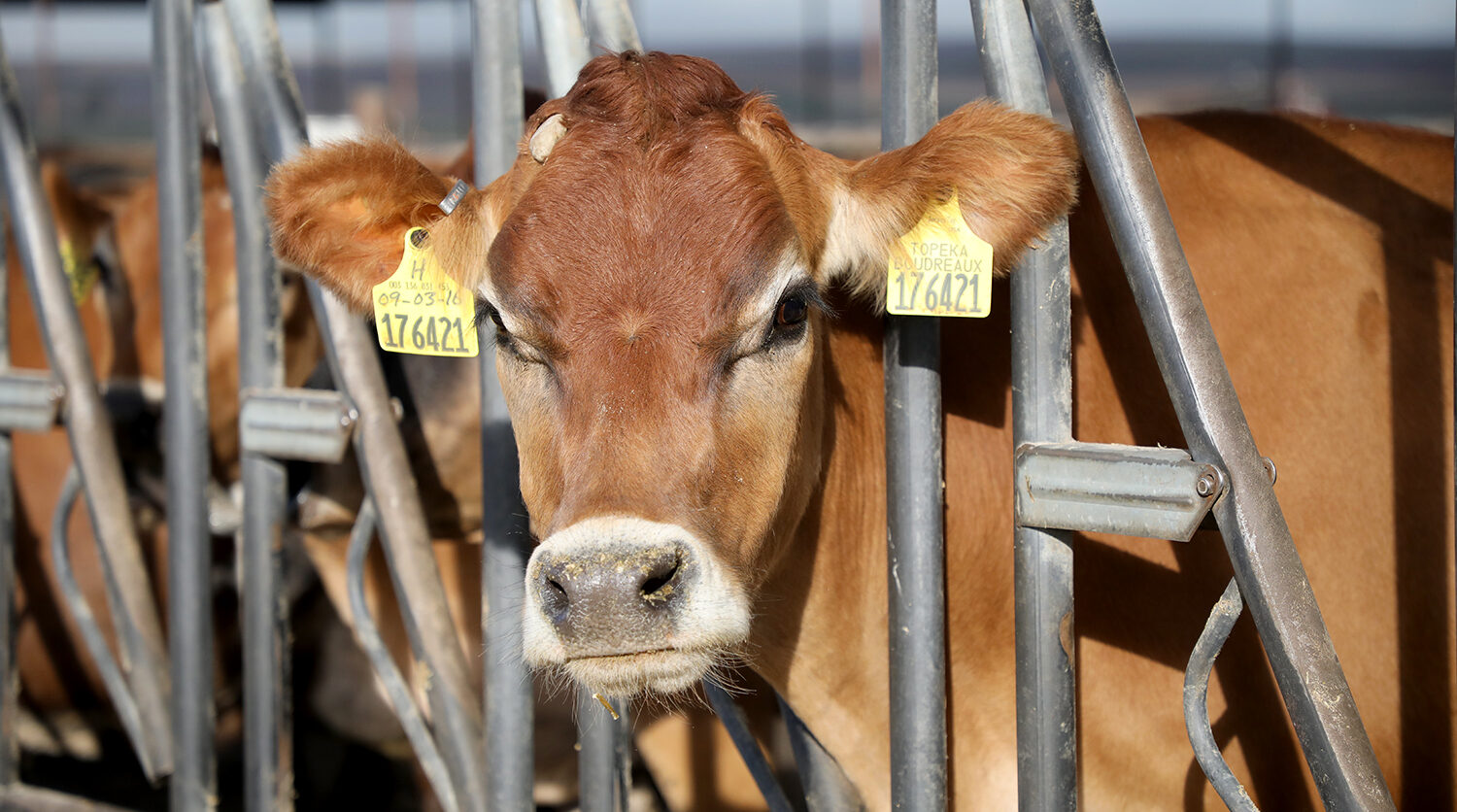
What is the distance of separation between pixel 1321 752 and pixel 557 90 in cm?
167

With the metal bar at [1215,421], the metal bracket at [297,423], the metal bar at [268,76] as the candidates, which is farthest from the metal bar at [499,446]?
the metal bar at [1215,421]

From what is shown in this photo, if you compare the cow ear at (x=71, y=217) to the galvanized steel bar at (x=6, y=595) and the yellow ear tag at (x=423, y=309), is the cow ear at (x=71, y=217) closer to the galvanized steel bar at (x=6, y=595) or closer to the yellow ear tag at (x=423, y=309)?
the galvanized steel bar at (x=6, y=595)

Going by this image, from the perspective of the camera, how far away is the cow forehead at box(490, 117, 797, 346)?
174cm

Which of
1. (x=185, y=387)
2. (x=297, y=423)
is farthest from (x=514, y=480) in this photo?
(x=185, y=387)

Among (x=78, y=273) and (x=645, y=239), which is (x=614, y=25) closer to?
(x=645, y=239)

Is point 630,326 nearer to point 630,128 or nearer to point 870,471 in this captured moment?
Result: point 630,128

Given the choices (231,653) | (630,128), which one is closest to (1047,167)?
(630,128)

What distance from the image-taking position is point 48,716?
4445 millimetres

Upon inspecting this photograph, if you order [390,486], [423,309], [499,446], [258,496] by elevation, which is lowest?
[258,496]

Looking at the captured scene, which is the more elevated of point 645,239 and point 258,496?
point 645,239

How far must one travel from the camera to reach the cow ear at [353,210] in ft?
6.78

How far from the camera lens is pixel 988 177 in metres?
1.79

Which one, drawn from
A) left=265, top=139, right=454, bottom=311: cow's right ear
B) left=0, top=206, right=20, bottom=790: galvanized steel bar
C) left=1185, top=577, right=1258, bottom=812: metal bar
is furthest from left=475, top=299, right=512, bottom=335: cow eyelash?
left=0, top=206, right=20, bottom=790: galvanized steel bar

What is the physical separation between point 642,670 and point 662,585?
0.42 feet
